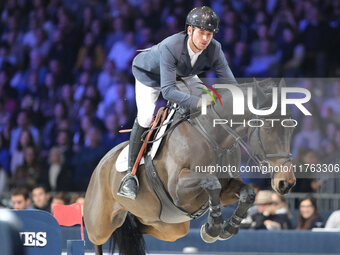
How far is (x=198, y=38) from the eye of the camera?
5109 mm

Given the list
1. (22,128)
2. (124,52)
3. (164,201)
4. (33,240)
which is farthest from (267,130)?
(22,128)

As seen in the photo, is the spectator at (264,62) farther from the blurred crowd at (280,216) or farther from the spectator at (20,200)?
the spectator at (20,200)

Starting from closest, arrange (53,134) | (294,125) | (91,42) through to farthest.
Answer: (294,125) < (53,134) < (91,42)

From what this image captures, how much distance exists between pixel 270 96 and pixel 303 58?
16.0 ft

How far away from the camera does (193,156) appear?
5.13 meters

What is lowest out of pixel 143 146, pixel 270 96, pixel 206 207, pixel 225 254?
pixel 225 254

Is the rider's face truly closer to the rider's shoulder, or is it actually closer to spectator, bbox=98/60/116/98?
the rider's shoulder

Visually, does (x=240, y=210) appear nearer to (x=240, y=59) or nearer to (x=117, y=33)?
(x=240, y=59)

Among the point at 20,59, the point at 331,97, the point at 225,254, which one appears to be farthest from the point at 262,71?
the point at 20,59

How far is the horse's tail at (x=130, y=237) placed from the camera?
638 centimetres

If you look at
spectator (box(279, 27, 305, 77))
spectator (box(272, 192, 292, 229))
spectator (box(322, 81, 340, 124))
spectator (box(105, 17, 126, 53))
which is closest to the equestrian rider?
spectator (box(322, 81, 340, 124))

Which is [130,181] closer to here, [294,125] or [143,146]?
[143,146]

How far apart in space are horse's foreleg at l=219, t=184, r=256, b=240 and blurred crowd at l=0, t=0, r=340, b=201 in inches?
121

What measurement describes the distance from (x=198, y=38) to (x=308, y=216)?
3120 mm
